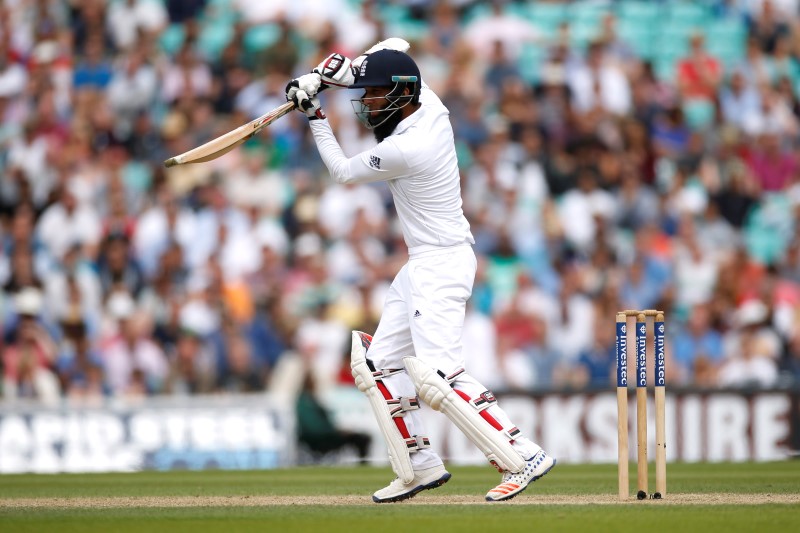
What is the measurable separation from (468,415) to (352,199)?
23.8 ft

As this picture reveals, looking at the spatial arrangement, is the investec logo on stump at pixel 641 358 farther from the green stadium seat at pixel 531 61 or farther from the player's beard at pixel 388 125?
the green stadium seat at pixel 531 61

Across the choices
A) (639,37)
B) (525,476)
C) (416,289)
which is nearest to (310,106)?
(416,289)

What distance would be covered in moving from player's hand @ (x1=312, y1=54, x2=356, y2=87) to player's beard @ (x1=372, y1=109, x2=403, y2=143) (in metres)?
0.24

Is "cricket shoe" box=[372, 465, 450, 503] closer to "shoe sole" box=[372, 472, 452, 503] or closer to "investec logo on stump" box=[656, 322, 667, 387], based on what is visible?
"shoe sole" box=[372, 472, 452, 503]

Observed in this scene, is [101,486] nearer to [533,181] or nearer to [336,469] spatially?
[336,469]

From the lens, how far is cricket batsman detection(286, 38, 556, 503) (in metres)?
6.77

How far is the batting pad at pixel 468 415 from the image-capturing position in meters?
6.71

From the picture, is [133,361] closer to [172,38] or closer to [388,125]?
[172,38]

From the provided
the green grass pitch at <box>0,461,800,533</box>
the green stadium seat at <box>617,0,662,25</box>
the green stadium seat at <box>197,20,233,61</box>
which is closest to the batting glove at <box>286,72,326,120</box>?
the green grass pitch at <box>0,461,800,533</box>

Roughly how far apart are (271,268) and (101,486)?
14.3 ft

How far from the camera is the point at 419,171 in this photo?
22.7ft

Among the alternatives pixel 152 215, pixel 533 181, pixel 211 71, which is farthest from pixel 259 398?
pixel 211 71

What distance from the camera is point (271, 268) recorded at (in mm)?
13211

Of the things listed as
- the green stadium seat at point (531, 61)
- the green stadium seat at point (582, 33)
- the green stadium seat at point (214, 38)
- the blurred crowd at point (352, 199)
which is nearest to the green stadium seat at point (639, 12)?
the blurred crowd at point (352, 199)
